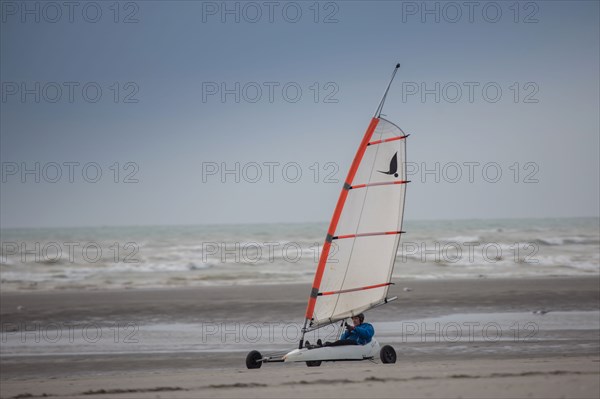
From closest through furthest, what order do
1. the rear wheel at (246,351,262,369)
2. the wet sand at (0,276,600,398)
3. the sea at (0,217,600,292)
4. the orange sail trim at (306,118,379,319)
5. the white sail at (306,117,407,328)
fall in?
the wet sand at (0,276,600,398) < the rear wheel at (246,351,262,369) < the orange sail trim at (306,118,379,319) < the white sail at (306,117,407,328) < the sea at (0,217,600,292)

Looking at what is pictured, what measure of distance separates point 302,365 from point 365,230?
8.34 ft

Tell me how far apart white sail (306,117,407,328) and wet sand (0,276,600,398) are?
3.58 feet

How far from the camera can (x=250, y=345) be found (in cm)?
1468

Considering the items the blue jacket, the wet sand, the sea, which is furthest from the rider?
the sea

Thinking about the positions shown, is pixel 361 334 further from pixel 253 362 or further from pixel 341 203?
pixel 341 203

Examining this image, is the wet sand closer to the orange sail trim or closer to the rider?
the rider

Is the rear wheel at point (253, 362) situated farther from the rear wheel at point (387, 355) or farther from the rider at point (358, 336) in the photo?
the rear wheel at point (387, 355)

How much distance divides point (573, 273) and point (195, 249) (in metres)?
27.0

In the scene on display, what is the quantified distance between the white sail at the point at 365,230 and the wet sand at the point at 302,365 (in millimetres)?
1090

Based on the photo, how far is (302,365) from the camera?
1209cm

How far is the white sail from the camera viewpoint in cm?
1171

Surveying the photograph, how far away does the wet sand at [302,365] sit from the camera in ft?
30.6

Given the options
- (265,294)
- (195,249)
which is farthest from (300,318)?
(195,249)

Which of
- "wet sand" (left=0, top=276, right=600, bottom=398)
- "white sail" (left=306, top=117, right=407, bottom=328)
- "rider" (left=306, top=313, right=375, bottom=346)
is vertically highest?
"white sail" (left=306, top=117, right=407, bottom=328)
